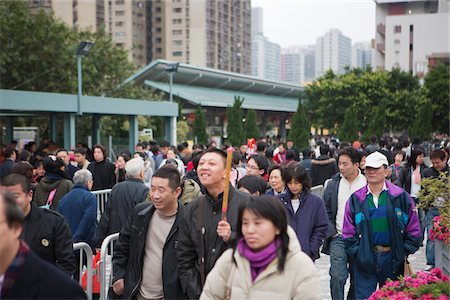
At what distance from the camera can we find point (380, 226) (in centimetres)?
557

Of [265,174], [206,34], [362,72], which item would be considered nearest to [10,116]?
[265,174]

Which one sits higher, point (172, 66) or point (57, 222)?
point (172, 66)

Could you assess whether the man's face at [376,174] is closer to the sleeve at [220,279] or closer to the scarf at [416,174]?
the sleeve at [220,279]

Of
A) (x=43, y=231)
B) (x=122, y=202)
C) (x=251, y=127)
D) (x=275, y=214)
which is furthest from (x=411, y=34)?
(x=275, y=214)

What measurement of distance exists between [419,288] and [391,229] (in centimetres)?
116

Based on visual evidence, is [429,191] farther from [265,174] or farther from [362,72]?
[362,72]

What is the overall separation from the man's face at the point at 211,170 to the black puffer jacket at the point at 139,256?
1.28 ft

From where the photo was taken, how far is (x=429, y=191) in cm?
679

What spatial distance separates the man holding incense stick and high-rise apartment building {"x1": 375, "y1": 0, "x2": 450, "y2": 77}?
224ft

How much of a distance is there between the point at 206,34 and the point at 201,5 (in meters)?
4.43

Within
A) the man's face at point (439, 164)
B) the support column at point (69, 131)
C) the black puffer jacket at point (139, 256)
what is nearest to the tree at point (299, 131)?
the support column at point (69, 131)

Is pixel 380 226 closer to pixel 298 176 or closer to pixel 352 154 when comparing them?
pixel 298 176

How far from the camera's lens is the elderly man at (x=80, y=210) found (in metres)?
6.59

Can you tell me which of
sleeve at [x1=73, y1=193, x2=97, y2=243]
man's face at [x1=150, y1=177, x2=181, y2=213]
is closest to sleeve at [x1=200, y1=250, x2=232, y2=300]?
man's face at [x1=150, y1=177, x2=181, y2=213]
